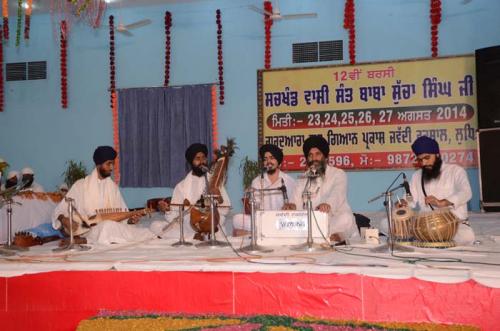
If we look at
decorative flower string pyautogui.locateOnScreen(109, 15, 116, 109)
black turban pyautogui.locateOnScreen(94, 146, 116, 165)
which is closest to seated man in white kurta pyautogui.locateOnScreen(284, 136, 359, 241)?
black turban pyautogui.locateOnScreen(94, 146, 116, 165)

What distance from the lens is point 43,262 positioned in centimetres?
409

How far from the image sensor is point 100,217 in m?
5.39

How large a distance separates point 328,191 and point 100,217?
82.2 inches

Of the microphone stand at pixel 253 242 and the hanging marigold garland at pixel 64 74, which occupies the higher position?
the hanging marigold garland at pixel 64 74

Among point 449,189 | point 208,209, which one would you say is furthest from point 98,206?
point 449,189

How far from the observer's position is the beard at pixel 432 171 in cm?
517

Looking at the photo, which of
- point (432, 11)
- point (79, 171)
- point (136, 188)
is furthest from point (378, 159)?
point (79, 171)

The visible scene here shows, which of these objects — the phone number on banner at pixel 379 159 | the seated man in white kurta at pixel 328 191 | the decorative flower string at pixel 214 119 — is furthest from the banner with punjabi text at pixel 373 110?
the seated man in white kurta at pixel 328 191

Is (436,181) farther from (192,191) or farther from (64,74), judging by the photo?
(64,74)

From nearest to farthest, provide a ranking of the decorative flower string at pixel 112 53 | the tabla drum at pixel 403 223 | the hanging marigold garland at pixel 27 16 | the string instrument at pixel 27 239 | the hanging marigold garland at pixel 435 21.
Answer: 1. the tabla drum at pixel 403 223
2. the hanging marigold garland at pixel 27 16
3. the string instrument at pixel 27 239
4. the hanging marigold garland at pixel 435 21
5. the decorative flower string at pixel 112 53

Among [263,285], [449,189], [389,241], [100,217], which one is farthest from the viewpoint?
[100,217]

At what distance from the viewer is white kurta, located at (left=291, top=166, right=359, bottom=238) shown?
5.26 m

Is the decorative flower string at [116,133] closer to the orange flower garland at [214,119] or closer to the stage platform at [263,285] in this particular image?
the orange flower garland at [214,119]

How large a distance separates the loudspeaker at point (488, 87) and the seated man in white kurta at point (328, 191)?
2471 mm
